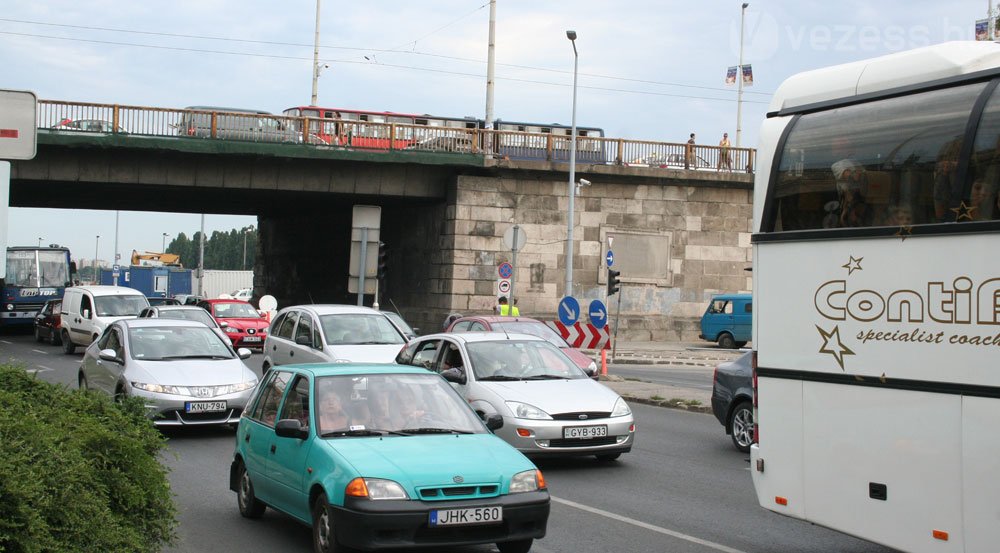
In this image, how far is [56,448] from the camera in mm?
5457

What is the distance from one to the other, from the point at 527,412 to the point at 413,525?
4.89 m

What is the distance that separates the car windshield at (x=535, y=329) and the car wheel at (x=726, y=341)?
18.7 meters

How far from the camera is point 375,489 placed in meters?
6.94

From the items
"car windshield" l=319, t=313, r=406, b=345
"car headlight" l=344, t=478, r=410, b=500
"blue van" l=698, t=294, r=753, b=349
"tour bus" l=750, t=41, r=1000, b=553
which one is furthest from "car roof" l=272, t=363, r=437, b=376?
"blue van" l=698, t=294, r=753, b=349

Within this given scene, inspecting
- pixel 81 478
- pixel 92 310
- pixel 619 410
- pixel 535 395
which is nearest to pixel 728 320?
pixel 92 310

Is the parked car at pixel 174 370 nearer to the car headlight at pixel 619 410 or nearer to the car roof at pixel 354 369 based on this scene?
the car headlight at pixel 619 410

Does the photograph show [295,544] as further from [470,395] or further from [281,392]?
[470,395]

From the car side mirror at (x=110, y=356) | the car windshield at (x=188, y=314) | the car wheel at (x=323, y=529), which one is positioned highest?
the car windshield at (x=188, y=314)

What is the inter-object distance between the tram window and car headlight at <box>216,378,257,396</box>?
8732mm

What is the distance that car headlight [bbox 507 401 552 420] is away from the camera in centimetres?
1165

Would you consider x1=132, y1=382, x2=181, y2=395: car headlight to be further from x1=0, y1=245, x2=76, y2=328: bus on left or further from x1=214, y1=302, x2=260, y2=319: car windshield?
x1=0, y1=245, x2=76, y2=328: bus on left

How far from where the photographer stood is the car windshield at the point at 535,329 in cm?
1975

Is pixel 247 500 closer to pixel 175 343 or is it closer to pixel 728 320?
pixel 175 343

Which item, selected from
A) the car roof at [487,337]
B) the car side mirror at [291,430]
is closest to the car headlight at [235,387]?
the car roof at [487,337]
